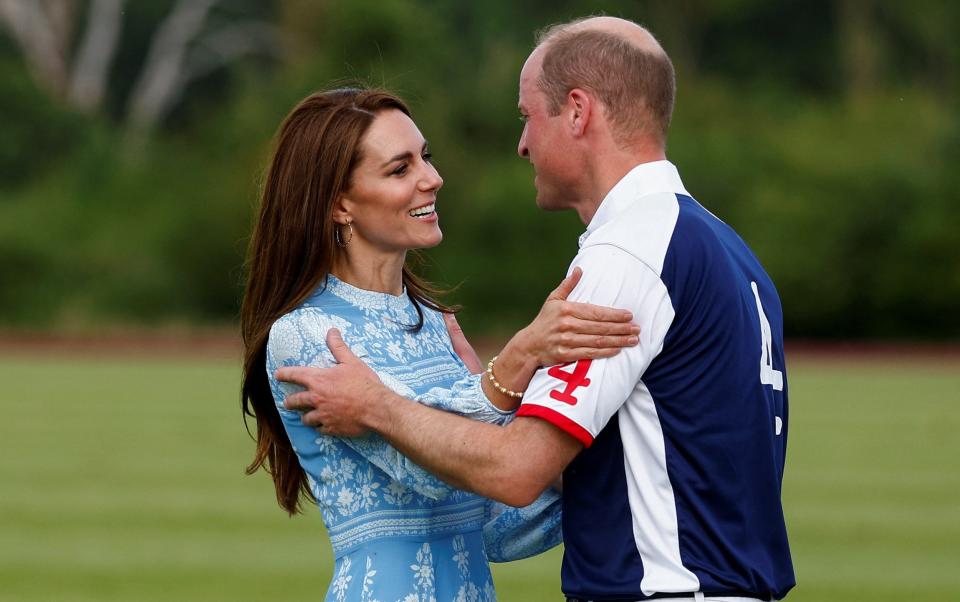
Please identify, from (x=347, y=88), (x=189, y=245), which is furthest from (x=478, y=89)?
(x=347, y=88)

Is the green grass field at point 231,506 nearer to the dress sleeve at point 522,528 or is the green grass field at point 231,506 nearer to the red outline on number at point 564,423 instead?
the dress sleeve at point 522,528

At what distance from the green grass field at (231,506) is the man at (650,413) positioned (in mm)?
5685

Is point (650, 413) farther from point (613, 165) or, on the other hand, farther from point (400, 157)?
point (400, 157)

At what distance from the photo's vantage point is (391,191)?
3.73 meters

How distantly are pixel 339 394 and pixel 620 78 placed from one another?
0.93m

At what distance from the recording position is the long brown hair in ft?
12.1

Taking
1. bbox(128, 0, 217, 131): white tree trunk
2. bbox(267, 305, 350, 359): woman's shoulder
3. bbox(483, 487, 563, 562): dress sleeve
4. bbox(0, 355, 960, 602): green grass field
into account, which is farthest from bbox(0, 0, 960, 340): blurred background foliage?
bbox(267, 305, 350, 359): woman's shoulder

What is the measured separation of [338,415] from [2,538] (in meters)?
8.14

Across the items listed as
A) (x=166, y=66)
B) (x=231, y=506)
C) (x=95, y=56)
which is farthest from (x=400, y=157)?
(x=95, y=56)

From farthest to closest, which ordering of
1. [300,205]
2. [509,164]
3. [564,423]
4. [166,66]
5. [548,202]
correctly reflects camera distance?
[166,66]
[509,164]
[300,205]
[548,202]
[564,423]

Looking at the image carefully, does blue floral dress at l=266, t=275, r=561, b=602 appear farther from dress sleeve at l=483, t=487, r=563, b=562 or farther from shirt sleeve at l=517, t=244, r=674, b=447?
shirt sleeve at l=517, t=244, r=674, b=447

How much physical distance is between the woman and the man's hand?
0.23 feet

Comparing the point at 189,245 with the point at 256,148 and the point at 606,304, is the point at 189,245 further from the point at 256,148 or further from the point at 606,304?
the point at 606,304

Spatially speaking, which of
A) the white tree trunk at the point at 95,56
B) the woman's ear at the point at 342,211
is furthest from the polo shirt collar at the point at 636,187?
the white tree trunk at the point at 95,56
